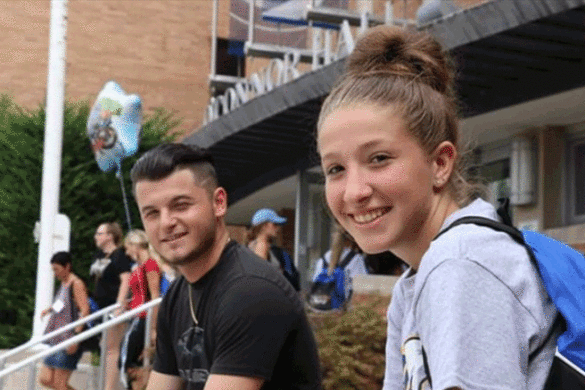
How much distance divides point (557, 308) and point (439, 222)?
11.2 inches

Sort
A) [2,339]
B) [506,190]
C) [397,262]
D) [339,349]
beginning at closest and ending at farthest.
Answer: [339,349] < [397,262] < [506,190] < [2,339]

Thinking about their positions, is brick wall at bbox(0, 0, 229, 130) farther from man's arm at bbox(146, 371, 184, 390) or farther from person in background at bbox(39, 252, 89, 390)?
man's arm at bbox(146, 371, 184, 390)

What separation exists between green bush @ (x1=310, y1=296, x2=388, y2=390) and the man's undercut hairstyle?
10.9 ft

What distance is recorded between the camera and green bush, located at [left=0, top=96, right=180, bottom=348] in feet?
56.2

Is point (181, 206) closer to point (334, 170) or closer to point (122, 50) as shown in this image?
point (334, 170)

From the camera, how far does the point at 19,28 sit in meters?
24.0

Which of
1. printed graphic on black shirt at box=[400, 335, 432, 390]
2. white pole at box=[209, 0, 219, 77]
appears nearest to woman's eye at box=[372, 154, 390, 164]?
printed graphic on black shirt at box=[400, 335, 432, 390]

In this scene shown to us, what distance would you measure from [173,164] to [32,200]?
1460 centimetres

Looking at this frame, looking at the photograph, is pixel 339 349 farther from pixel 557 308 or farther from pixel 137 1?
pixel 137 1

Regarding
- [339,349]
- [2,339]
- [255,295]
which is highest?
[255,295]

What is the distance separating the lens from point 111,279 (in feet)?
35.1

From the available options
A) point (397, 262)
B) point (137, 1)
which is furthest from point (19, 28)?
point (397, 262)

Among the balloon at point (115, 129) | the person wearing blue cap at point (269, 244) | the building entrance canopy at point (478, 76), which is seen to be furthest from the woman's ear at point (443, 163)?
the balloon at point (115, 129)

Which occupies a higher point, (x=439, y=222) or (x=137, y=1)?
(x=137, y=1)
